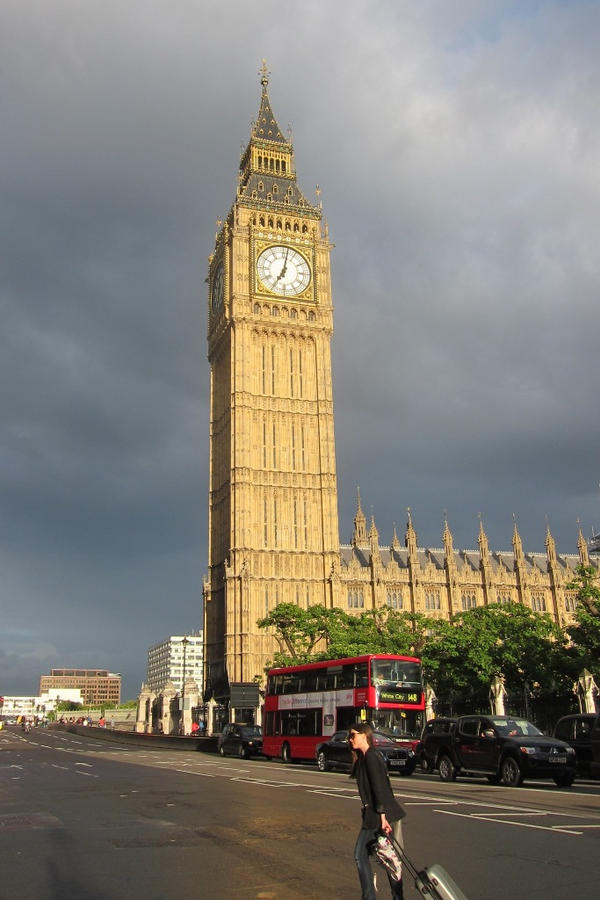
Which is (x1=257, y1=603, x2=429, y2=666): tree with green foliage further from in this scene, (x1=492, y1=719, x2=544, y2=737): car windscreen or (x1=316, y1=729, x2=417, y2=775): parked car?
(x1=492, y1=719, x2=544, y2=737): car windscreen

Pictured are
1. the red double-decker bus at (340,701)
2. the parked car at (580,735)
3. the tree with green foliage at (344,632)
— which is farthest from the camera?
the tree with green foliage at (344,632)

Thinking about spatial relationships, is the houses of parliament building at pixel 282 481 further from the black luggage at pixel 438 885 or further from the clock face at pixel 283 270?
the black luggage at pixel 438 885

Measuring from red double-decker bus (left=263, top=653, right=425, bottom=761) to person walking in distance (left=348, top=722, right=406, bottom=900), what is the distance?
2102 centimetres

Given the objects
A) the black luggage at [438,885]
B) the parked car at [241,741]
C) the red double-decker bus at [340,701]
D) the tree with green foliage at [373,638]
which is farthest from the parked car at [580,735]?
the tree with green foliage at [373,638]

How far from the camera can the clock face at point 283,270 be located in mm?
79000

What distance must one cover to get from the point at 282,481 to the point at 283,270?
21561 millimetres

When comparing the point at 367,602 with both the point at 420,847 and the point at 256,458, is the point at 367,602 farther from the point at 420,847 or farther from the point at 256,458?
the point at 420,847

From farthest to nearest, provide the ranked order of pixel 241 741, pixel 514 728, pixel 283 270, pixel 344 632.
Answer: pixel 283 270 < pixel 344 632 < pixel 241 741 < pixel 514 728

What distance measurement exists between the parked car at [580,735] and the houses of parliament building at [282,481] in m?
43.8

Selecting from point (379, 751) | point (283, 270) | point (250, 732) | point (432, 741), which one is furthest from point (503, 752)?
point (283, 270)

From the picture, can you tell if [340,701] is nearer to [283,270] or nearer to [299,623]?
[299,623]

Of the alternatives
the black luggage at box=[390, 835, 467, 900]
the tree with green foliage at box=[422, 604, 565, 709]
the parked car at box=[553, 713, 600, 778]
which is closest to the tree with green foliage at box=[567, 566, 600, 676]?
the tree with green foliage at box=[422, 604, 565, 709]

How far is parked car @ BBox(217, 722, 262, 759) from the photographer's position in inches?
1539

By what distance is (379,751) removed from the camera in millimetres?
23828
